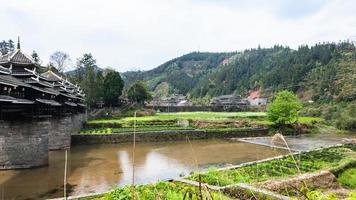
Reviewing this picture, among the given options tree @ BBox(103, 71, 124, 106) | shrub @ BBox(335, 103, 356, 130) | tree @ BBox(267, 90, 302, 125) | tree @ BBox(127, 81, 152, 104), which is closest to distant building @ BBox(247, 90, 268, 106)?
tree @ BBox(127, 81, 152, 104)

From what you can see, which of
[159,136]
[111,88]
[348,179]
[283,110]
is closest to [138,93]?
[111,88]

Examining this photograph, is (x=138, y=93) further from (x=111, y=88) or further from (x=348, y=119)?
(x=348, y=119)

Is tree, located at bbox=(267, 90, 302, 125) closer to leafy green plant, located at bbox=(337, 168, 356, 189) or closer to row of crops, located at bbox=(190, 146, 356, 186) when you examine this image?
row of crops, located at bbox=(190, 146, 356, 186)

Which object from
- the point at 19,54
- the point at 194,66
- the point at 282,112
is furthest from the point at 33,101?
the point at 194,66

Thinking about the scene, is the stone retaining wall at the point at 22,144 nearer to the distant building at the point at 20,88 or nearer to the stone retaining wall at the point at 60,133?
the distant building at the point at 20,88

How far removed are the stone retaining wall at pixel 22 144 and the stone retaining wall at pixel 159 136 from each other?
11830 millimetres

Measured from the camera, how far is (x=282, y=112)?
42750mm

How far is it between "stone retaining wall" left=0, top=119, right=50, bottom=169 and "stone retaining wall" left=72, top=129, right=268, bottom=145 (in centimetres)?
1183

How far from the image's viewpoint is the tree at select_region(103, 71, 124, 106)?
181 feet

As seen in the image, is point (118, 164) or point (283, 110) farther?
point (283, 110)

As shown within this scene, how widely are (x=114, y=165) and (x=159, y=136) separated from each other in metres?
13.4

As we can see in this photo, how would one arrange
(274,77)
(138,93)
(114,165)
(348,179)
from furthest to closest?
(274,77) < (138,93) < (114,165) < (348,179)

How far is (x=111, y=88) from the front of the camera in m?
55.5

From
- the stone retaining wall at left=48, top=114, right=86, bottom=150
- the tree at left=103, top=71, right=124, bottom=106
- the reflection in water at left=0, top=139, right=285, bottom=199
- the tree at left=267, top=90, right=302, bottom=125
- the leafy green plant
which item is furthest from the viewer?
the tree at left=103, top=71, right=124, bottom=106
